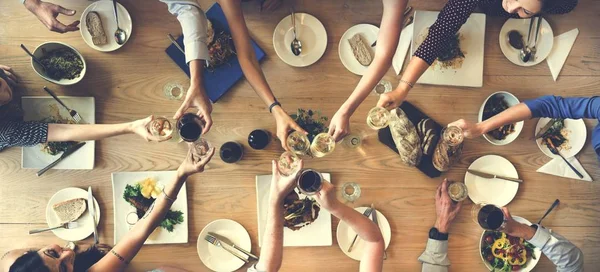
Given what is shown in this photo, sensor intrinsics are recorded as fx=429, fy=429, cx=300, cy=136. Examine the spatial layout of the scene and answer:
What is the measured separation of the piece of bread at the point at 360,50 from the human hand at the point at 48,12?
4.87ft

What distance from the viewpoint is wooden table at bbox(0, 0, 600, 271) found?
2.31 metres

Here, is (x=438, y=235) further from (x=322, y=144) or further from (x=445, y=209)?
(x=322, y=144)

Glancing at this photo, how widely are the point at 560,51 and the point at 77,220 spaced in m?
2.80

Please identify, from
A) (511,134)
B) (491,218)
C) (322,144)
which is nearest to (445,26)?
(511,134)

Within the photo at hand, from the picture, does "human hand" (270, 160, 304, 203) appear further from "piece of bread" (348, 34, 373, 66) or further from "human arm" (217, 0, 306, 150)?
"piece of bread" (348, 34, 373, 66)

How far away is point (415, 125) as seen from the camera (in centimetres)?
233

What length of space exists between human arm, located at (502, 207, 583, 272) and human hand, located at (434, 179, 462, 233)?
242 mm

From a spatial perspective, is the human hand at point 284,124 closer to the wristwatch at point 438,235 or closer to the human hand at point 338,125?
the human hand at point 338,125

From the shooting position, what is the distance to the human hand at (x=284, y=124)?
2.17 m

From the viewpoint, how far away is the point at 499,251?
2.32 m

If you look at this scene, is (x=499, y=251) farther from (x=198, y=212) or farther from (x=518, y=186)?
(x=198, y=212)

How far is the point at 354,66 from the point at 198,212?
3.81ft

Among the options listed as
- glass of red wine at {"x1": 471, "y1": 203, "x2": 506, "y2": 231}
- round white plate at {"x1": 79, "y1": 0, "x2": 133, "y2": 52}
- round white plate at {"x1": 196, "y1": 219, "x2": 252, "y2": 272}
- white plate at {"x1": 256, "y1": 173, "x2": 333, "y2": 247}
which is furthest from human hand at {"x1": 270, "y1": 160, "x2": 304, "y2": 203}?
round white plate at {"x1": 79, "y1": 0, "x2": 133, "y2": 52}

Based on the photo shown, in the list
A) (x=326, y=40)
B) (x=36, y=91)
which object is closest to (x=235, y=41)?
(x=326, y=40)
